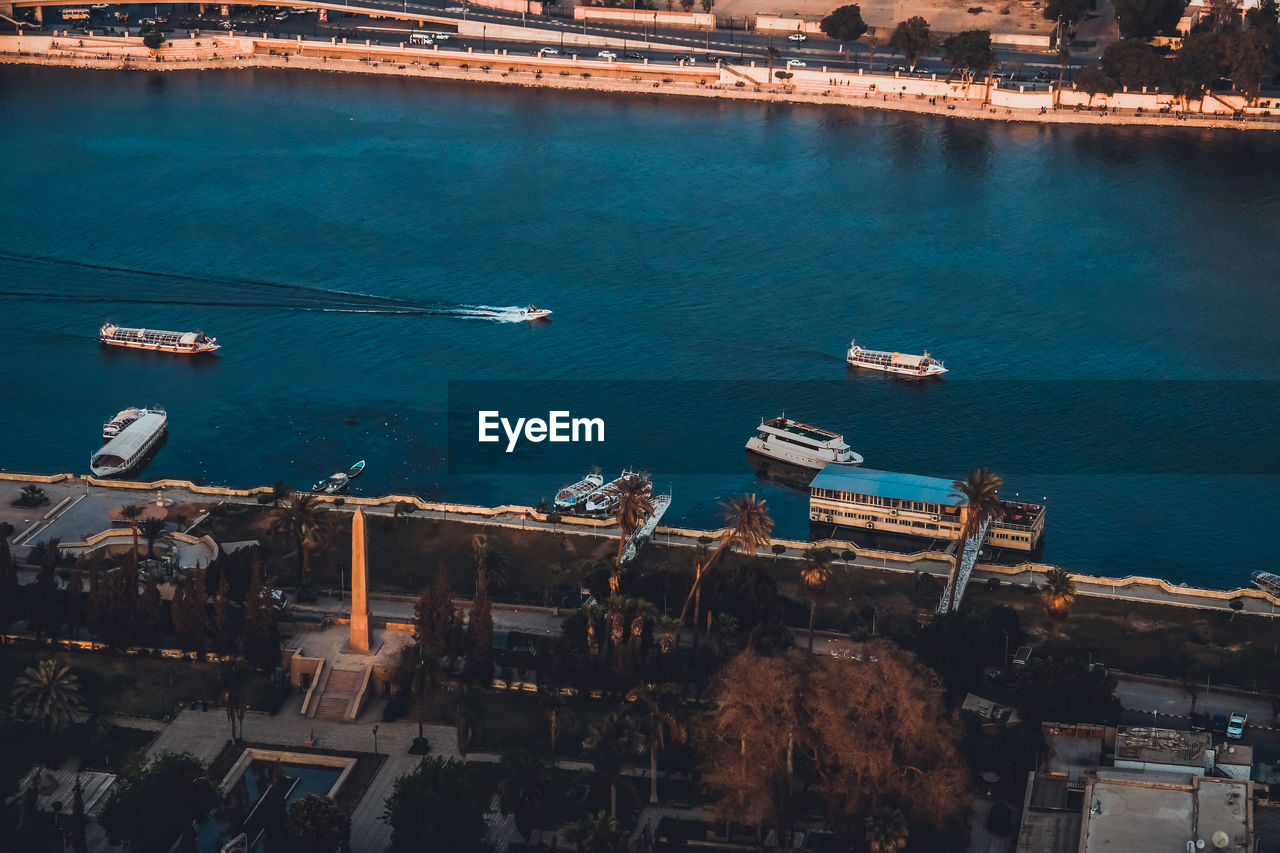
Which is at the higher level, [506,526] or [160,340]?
[160,340]

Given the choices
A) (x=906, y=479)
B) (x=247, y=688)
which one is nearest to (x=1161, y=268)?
(x=906, y=479)

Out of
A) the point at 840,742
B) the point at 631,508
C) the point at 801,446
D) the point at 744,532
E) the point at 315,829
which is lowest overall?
the point at 315,829

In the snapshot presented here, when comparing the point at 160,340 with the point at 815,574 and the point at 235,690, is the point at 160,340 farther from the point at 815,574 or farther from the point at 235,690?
the point at 815,574

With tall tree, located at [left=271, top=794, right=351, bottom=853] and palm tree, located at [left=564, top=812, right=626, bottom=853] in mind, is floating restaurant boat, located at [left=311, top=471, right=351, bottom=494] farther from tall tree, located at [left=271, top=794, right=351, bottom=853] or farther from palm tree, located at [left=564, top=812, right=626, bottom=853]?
palm tree, located at [left=564, top=812, right=626, bottom=853]

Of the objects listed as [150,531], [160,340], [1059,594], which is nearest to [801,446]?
[1059,594]

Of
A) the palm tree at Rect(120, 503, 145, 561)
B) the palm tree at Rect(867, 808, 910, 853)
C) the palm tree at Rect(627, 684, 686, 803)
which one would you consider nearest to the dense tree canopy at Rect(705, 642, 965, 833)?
the palm tree at Rect(867, 808, 910, 853)

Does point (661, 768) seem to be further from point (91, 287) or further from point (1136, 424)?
point (91, 287)
